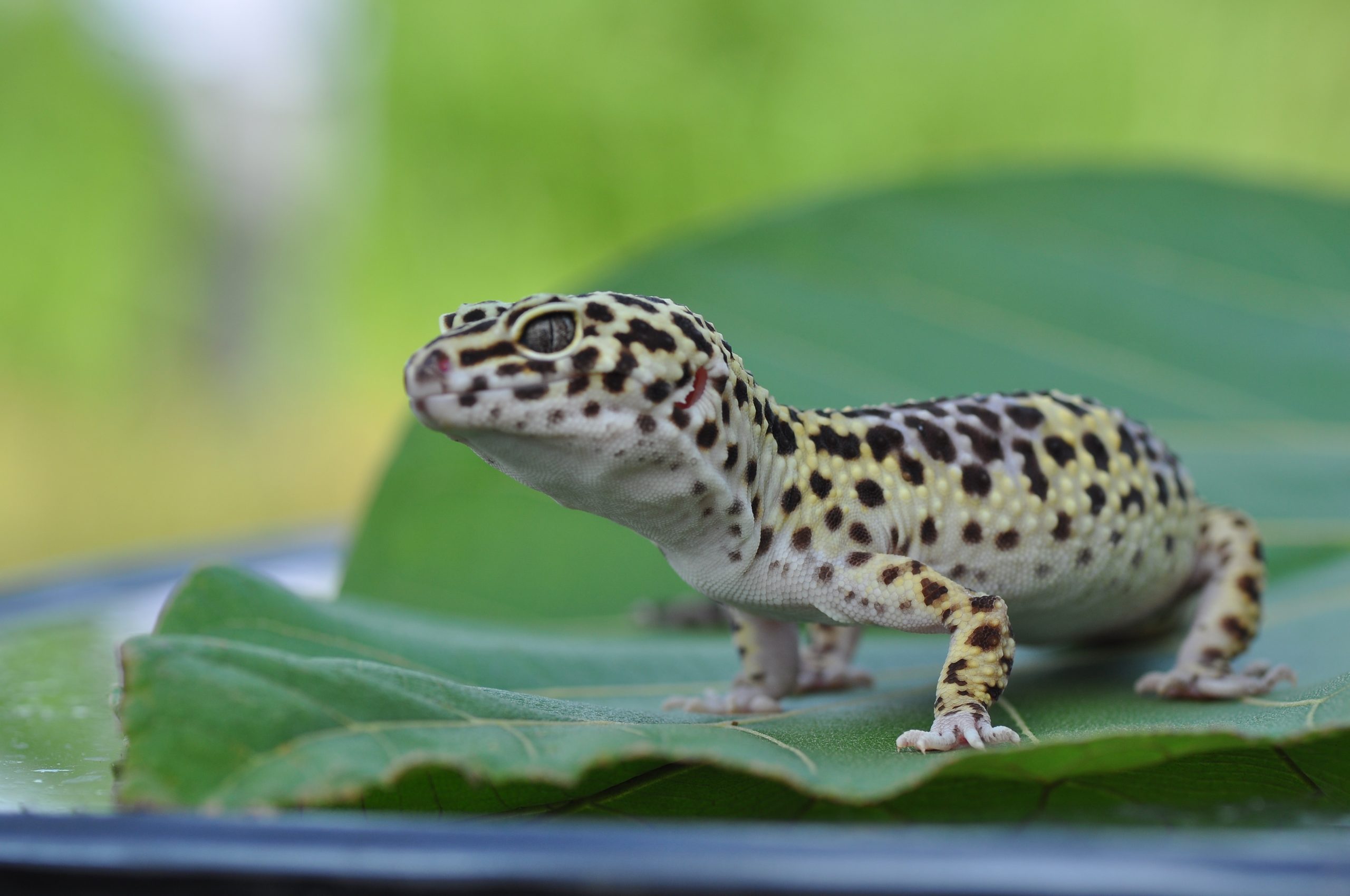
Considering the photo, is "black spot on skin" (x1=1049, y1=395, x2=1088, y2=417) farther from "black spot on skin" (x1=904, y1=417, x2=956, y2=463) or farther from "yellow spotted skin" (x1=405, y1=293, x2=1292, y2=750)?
"black spot on skin" (x1=904, y1=417, x2=956, y2=463)

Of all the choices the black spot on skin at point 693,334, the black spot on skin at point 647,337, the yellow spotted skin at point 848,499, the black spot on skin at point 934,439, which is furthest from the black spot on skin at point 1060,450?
the black spot on skin at point 647,337

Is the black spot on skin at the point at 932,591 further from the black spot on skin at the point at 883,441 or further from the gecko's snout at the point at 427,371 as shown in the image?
the gecko's snout at the point at 427,371

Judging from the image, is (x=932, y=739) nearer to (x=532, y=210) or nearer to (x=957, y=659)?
(x=957, y=659)

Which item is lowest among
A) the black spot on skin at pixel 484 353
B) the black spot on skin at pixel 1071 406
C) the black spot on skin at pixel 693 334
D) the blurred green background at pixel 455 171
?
the black spot on skin at pixel 484 353

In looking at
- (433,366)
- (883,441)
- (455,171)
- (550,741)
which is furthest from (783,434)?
(455,171)

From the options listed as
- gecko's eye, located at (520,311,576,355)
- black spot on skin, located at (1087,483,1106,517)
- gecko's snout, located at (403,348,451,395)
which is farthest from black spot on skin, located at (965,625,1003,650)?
gecko's snout, located at (403,348,451,395)

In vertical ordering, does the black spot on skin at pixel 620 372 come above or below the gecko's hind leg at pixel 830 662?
above

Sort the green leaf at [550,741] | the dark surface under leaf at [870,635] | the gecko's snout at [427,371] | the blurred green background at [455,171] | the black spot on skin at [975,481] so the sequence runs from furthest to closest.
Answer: the blurred green background at [455,171] → the black spot on skin at [975,481] → the gecko's snout at [427,371] → the dark surface under leaf at [870,635] → the green leaf at [550,741]
